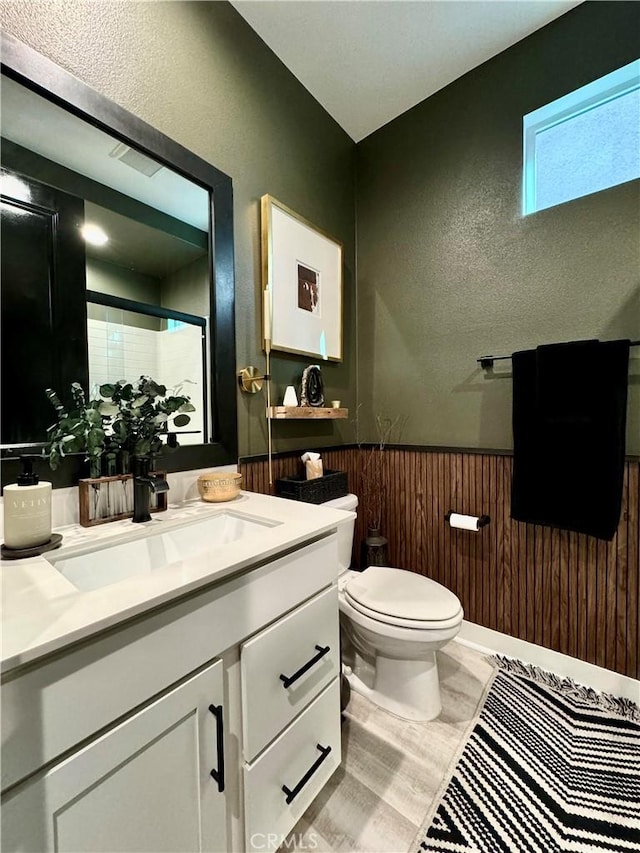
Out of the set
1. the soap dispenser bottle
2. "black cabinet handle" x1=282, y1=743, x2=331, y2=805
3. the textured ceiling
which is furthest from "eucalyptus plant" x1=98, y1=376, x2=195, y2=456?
the textured ceiling

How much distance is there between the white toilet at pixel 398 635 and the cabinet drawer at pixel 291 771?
31 cm

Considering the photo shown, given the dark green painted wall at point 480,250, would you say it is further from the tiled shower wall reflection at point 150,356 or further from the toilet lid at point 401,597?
the tiled shower wall reflection at point 150,356

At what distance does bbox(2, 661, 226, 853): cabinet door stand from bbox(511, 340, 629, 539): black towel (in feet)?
4.56

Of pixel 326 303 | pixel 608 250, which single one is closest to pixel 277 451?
pixel 326 303

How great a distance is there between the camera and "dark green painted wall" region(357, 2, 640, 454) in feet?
4.50

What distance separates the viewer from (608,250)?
54.0 inches

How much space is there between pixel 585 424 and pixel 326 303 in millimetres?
1285

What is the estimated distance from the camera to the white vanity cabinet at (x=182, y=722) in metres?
0.46

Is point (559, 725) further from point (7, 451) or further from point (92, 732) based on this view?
point (7, 451)

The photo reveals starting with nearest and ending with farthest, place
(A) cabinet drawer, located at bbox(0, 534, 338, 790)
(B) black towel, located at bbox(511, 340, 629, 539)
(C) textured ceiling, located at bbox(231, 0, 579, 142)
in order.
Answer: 1. (A) cabinet drawer, located at bbox(0, 534, 338, 790)
2. (B) black towel, located at bbox(511, 340, 629, 539)
3. (C) textured ceiling, located at bbox(231, 0, 579, 142)

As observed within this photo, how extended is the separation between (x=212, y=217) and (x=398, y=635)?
1669 mm

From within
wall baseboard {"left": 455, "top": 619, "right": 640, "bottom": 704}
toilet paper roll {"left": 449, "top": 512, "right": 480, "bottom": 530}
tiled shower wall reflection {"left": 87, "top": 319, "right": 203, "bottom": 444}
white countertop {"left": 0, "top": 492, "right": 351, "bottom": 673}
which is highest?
tiled shower wall reflection {"left": 87, "top": 319, "right": 203, "bottom": 444}

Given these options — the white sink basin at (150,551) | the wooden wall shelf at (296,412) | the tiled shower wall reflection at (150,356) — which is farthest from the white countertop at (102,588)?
the wooden wall shelf at (296,412)

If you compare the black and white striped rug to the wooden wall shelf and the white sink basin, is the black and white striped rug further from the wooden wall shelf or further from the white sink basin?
the wooden wall shelf
